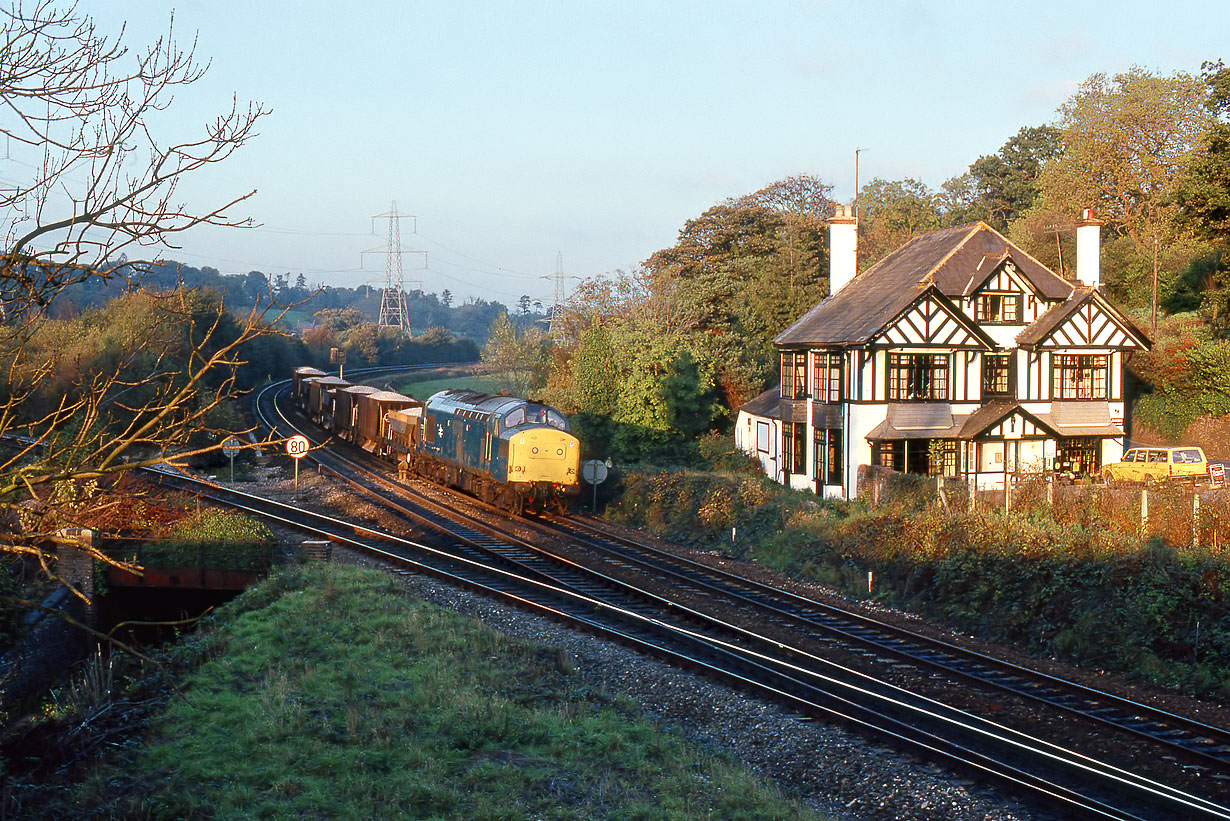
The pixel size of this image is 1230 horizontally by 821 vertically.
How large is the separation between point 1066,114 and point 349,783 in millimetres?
56490

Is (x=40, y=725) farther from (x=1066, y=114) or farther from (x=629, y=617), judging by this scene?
(x=1066, y=114)

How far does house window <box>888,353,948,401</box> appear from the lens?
1243 inches

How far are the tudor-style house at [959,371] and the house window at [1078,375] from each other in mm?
47

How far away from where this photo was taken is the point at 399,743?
1127 centimetres

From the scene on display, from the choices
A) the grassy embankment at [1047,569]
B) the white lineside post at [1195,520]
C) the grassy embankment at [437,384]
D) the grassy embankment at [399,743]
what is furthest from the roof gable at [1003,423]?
the grassy embankment at [437,384]

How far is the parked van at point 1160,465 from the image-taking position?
96.3 feet

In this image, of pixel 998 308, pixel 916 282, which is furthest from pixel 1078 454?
pixel 916 282

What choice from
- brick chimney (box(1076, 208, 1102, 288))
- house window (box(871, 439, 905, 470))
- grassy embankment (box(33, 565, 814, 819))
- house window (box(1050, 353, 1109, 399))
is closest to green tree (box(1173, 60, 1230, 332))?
brick chimney (box(1076, 208, 1102, 288))

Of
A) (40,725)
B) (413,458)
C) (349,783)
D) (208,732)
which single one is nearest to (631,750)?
(349,783)

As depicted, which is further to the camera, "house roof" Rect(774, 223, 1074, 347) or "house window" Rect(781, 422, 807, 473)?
"house window" Rect(781, 422, 807, 473)

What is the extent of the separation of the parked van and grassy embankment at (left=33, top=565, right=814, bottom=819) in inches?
860

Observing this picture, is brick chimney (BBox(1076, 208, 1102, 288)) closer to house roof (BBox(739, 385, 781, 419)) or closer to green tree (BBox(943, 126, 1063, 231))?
house roof (BBox(739, 385, 781, 419))

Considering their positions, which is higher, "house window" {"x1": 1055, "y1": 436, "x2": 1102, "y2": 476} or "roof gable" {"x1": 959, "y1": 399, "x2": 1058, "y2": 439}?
"roof gable" {"x1": 959, "y1": 399, "x2": 1058, "y2": 439}

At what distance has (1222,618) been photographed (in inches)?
593
